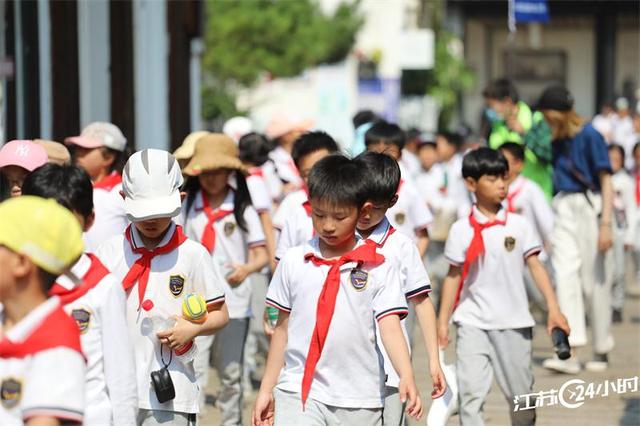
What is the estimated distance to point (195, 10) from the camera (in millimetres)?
16969

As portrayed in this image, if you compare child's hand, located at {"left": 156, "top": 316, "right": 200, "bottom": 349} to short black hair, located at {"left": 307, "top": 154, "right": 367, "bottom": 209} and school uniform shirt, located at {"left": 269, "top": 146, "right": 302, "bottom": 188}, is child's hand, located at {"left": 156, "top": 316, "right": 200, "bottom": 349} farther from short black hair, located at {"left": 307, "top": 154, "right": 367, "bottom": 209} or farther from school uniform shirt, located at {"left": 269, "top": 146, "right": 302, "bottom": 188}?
school uniform shirt, located at {"left": 269, "top": 146, "right": 302, "bottom": 188}

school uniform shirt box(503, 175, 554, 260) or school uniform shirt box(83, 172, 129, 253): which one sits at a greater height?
Result: school uniform shirt box(83, 172, 129, 253)

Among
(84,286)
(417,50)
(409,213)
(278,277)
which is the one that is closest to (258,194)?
(409,213)

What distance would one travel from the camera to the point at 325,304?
5637 mm

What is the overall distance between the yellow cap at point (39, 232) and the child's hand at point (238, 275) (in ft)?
14.0

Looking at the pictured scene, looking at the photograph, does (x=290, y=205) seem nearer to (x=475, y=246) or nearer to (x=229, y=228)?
(x=229, y=228)

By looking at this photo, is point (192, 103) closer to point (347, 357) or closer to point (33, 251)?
point (347, 357)

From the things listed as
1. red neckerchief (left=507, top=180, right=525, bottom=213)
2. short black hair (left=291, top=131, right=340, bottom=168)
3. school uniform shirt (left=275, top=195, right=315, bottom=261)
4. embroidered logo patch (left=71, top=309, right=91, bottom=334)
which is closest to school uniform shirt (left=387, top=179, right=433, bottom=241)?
short black hair (left=291, top=131, right=340, bottom=168)

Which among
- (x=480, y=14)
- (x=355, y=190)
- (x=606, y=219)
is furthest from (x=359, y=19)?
(x=355, y=190)

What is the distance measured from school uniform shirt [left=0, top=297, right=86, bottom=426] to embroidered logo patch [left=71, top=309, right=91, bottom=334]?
789 millimetres

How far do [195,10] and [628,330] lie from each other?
630cm

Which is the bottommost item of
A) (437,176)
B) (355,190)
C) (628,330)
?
(628,330)

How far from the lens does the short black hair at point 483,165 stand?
8.12 m

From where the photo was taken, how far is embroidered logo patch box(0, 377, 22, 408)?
418cm
